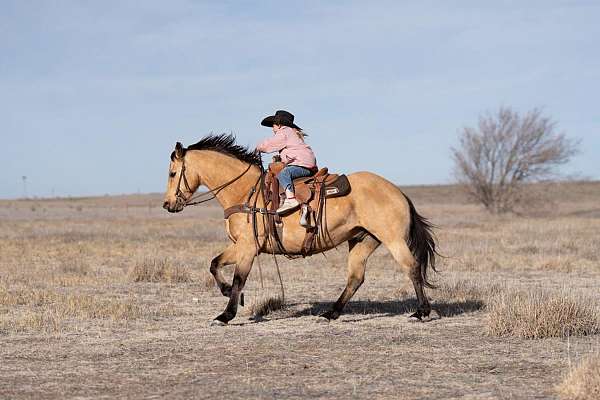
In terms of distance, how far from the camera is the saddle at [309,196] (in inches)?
413

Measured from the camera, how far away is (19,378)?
7461 millimetres

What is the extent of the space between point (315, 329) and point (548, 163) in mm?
43691

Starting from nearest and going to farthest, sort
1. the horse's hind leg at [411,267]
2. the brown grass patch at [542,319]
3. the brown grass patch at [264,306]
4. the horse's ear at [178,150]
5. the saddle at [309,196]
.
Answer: the brown grass patch at [542,319] < the saddle at [309,196] < the horse's hind leg at [411,267] < the horse's ear at [178,150] < the brown grass patch at [264,306]

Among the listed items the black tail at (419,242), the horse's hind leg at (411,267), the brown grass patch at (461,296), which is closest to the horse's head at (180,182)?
the horse's hind leg at (411,267)

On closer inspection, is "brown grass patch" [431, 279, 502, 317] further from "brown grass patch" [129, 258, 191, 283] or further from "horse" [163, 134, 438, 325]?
"brown grass patch" [129, 258, 191, 283]

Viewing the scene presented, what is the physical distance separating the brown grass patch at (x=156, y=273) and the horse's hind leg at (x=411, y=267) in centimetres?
632

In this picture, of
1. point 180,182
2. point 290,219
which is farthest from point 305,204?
point 180,182

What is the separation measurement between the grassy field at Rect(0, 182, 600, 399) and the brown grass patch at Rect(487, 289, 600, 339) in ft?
0.05

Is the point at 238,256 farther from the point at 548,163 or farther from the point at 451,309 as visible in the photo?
the point at 548,163

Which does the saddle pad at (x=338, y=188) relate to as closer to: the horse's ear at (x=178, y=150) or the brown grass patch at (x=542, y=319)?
the horse's ear at (x=178, y=150)

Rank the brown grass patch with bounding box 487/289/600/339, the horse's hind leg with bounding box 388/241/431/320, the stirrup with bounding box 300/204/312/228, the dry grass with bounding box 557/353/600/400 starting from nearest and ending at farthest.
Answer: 1. the dry grass with bounding box 557/353/600/400
2. the brown grass patch with bounding box 487/289/600/339
3. the stirrup with bounding box 300/204/312/228
4. the horse's hind leg with bounding box 388/241/431/320

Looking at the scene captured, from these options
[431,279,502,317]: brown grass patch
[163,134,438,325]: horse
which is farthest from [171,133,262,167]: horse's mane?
[431,279,502,317]: brown grass patch

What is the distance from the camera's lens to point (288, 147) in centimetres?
1080

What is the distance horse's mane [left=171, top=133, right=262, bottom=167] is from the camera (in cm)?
1116
